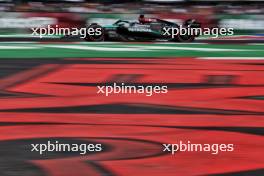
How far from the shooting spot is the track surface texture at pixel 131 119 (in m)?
5.08

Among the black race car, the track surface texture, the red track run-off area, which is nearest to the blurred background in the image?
the black race car

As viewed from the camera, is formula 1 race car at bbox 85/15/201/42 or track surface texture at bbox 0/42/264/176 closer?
track surface texture at bbox 0/42/264/176

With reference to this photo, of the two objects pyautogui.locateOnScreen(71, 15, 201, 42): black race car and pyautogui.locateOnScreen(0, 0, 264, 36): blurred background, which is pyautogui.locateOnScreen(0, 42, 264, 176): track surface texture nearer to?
pyautogui.locateOnScreen(71, 15, 201, 42): black race car

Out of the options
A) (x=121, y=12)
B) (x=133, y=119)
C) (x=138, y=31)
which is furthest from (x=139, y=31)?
(x=133, y=119)

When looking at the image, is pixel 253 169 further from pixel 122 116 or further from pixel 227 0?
pixel 227 0

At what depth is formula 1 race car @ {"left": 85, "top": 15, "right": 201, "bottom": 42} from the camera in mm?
20062

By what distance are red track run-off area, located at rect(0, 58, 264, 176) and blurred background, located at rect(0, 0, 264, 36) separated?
37.5ft

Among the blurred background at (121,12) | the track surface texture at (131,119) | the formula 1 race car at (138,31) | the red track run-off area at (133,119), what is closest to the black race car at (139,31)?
the formula 1 race car at (138,31)

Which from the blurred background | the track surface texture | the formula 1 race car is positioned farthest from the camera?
the blurred background

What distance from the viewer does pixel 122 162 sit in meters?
5.16

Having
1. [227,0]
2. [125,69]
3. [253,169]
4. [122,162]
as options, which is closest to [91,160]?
[122,162]

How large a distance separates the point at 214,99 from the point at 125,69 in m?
3.81

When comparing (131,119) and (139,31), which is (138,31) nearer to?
(139,31)

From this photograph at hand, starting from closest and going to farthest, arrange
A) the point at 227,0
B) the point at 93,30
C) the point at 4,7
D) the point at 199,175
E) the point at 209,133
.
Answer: the point at 199,175, the point at 209,133, the point at 93,30, the point at 4,7, the point at 227,0
